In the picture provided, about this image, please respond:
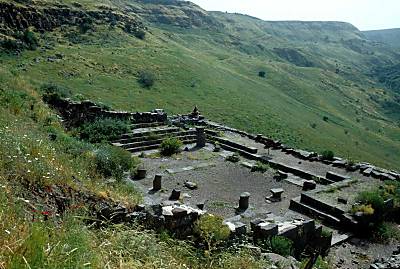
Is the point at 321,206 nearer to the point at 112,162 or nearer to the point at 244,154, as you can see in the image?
the point at 244,154

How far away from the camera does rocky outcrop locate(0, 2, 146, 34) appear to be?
48406 millimetres

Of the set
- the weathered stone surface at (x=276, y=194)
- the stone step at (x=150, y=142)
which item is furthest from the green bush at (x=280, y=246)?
the stone step at (x=150, y=142)

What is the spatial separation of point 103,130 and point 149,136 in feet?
7.36

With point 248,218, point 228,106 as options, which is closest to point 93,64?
point 228,106

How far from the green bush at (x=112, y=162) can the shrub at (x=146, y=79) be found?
2881cm

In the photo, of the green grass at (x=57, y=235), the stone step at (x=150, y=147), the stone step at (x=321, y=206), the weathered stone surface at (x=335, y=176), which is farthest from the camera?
the stone step at (x=150, y=147)

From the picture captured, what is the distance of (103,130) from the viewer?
61.5 ft

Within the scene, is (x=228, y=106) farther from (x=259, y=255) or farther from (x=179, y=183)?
(x=259, y=255)

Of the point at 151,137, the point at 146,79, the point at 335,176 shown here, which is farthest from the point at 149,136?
the point at 146,79

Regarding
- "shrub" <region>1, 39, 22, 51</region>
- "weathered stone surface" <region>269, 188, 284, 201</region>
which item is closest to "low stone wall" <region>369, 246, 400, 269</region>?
"weathered stone surface" <region>269, 188, 284, 201</region>

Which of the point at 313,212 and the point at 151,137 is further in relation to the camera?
the point at 151,137

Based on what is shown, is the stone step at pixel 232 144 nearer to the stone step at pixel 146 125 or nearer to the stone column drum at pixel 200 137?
the stone column drum at pixel 200 137

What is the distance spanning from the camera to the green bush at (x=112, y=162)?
42.5ft

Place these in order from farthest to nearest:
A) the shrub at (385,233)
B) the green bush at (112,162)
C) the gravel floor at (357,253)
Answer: the green bush at (112,162) < the shrub at (385,233) < the gravel floor at (357,253)
